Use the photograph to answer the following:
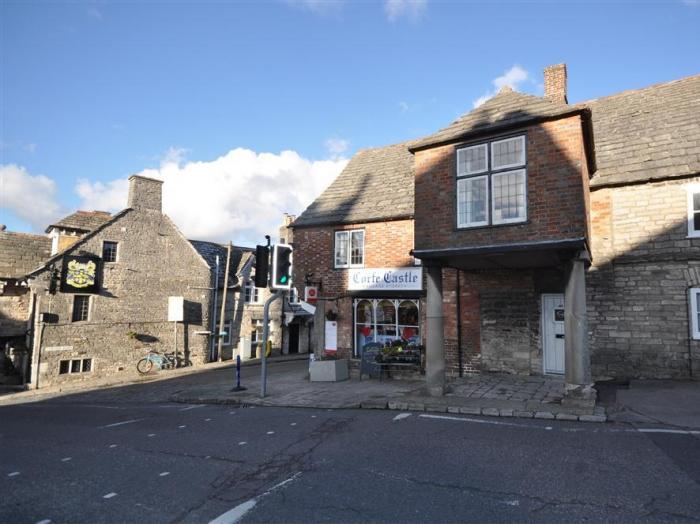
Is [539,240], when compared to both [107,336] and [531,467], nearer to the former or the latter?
[531,467]

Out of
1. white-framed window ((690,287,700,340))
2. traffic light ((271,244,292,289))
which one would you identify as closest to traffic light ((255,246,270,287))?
traffic light ((271,244,292,289))

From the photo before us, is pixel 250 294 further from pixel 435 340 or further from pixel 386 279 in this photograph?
pixel 435 340

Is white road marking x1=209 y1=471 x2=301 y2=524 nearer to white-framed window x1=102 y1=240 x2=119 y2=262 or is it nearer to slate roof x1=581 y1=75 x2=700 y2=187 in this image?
slate roof x1=581 y1=75 x2=700 y2=187

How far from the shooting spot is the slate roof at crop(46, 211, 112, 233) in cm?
2373

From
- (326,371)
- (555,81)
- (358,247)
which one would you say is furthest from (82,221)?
(555,81)

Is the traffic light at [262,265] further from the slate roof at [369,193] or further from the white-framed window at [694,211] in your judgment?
the white-framed window at [694,211]

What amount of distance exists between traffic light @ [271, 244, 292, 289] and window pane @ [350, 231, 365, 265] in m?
4.77

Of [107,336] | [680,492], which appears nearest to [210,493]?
[680,492]

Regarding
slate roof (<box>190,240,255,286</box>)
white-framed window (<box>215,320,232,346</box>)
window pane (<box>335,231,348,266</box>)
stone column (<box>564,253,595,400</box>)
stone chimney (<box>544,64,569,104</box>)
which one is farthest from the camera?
slate roof (<box>190,240,255,286</box>)

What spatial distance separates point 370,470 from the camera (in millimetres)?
5547

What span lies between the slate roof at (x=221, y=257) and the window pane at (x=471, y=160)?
64.8 ft

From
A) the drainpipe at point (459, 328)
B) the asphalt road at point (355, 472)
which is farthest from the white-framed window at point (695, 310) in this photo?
the drainpipe at point (459, 328)

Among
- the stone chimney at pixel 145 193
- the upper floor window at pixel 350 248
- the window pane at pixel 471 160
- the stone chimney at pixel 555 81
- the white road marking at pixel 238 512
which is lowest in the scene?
the white road marking at pixel 238 512

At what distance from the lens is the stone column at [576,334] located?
890 cm
